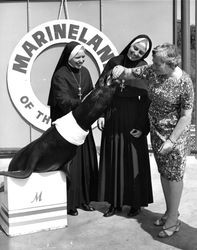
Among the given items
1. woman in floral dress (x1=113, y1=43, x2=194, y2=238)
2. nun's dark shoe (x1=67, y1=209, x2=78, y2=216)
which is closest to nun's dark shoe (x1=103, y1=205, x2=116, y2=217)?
nun's dark shoe (x1=67, y1=209, x2=78, y2=216)

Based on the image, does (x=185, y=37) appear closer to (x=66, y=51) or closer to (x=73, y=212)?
(x=66, y=51)

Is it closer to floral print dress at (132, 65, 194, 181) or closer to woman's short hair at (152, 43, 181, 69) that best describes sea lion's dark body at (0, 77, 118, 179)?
floral print dress at (132, 65, 194, 181)

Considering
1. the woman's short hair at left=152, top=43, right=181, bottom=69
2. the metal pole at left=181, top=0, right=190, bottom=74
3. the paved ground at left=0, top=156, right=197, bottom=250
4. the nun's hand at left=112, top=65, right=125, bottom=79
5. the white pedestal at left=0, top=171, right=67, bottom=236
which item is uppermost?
the metal pole at left=181, top=0, right=190, bottom=74

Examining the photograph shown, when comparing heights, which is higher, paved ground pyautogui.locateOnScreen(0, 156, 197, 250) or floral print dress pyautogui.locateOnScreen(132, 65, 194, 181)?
floral print dress pyautogui.locateOnScreen(132, 65, 194, 181)

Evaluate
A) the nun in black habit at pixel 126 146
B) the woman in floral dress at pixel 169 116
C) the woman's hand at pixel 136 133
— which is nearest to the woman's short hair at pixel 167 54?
the woman in floral dress at pixel 169 116

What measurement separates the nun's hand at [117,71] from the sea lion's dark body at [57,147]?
0.06 m

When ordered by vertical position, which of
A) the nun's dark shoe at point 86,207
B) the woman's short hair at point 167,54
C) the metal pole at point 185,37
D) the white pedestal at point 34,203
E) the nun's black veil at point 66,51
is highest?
the metal pole at point 185,37

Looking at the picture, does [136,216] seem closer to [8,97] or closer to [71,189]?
[71,189]

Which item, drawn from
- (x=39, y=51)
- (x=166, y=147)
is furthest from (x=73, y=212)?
(x=39, y=51)

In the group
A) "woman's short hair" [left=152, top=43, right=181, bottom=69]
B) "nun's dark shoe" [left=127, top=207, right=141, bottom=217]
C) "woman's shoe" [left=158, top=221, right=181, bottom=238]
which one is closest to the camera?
"woman's short hair" [left=152, top=43, right=181, bottom=69]

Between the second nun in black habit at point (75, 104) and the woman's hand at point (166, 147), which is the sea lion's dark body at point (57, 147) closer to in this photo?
the second nun in black habit at point (75, 104)

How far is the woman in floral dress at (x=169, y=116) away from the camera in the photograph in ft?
10.8

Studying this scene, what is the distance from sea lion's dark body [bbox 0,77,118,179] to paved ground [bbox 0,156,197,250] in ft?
1.79

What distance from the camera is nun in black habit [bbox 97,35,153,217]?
12.7 ft
